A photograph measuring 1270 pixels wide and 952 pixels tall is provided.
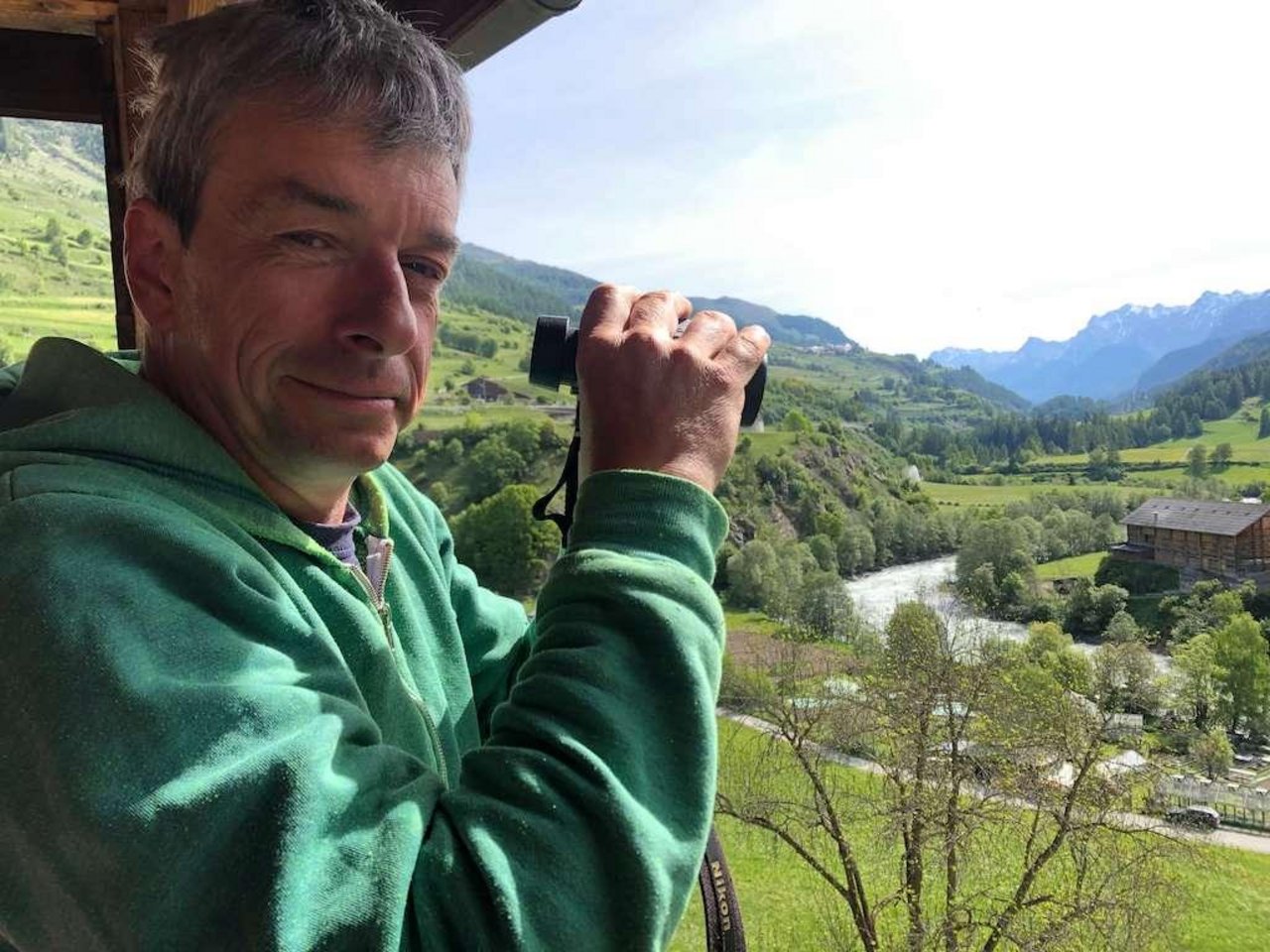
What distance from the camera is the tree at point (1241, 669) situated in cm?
1709

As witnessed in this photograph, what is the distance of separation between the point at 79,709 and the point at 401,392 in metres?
0.27

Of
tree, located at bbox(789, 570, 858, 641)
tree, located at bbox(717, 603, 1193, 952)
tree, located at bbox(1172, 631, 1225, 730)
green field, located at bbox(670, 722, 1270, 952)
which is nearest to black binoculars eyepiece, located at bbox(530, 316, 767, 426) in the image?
tree, located at bbox(717, 603, 1193, 952)

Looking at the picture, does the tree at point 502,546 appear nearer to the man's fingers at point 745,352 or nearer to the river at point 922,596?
the river at point 922,596

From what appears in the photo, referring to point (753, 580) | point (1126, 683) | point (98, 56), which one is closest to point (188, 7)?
point (98, 56)

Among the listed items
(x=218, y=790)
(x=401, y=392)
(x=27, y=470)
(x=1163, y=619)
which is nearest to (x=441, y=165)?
(x=401, y=392)

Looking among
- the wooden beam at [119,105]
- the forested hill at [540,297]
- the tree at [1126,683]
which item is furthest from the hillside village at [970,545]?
the forested hill at [540,297]

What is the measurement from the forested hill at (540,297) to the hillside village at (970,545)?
20106mm

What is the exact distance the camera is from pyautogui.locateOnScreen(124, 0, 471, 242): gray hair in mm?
563

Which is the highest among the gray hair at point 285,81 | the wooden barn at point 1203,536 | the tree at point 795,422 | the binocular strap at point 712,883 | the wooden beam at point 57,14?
the wooden beam at point 57,14

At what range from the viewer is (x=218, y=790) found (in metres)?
0.37

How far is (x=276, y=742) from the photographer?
1.28 ft

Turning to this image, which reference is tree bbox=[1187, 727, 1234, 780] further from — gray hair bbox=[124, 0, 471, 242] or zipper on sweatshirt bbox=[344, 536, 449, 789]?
gray hair bbox=[124, 0, 471, 242]

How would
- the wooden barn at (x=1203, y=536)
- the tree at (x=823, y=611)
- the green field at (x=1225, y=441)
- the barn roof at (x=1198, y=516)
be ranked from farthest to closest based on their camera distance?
the green field at (x=1225, y=441)
the tree at (x=823, y=611)
the barn roof at (x=1198, y=516)
the wooden barn at (x=1203, y=536)

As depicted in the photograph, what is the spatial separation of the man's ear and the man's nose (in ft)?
0.46
